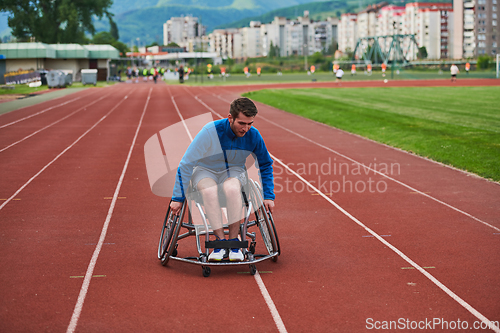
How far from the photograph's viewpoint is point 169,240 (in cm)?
514

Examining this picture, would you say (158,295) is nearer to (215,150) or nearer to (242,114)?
(215,150)

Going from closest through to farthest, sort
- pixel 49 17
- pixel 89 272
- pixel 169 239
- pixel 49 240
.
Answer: pixel 89 272
pixel 169 239
pixel 49 240
pixel 49 17

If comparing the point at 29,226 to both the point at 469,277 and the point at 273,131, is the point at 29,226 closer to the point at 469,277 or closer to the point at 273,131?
the point at 469,277

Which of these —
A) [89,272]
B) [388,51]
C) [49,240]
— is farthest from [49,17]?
[89,272]

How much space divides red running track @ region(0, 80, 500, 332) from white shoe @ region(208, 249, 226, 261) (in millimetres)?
182

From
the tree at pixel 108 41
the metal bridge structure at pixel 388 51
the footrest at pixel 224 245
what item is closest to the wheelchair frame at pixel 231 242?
the footrest at pixel 224 245

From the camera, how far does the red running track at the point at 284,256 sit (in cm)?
409

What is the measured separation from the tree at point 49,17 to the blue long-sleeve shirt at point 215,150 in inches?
2620

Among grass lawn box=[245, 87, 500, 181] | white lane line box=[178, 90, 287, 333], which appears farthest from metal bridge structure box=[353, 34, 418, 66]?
white lane line box=[178, 90, 287, 333]

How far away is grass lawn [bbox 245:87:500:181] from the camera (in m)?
11.4

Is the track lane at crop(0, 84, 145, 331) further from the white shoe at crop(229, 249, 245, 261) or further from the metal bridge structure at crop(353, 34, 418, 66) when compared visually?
the metal bridge structure at crop(353, 34, 418, 66)

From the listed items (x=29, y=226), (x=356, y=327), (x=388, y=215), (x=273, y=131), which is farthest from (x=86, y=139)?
(x=356, y=327)

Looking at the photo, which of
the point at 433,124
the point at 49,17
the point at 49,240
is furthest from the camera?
the point at 49,17

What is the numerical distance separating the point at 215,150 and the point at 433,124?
42.9 feet
